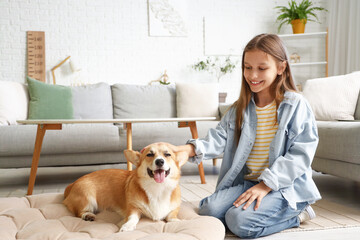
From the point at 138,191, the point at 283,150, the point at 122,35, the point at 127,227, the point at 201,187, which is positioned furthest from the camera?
the point at 122,35

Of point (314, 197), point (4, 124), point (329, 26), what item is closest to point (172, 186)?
point (314, 197)

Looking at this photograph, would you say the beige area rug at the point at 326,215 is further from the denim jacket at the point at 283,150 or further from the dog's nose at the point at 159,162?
the dog's nose at the point at 159,162

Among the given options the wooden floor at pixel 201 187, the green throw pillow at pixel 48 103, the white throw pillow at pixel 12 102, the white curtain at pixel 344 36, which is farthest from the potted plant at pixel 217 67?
the white throw pillow at pixel 12 102

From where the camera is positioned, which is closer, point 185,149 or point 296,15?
point 185,149

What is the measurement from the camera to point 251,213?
1.42 m

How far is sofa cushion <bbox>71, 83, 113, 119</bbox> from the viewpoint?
3.53m

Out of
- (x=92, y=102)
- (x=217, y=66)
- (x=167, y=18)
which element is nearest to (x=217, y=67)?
(x=217, y=66)

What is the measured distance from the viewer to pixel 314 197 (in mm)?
1483

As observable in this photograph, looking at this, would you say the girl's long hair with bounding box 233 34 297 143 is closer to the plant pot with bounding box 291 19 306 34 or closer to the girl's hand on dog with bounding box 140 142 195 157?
the girl's hand on dog with bounding box 140 142 195 157

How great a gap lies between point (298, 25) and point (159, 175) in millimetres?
4373

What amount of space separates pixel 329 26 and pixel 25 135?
461 centimetres

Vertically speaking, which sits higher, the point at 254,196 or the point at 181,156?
the point at 181,156

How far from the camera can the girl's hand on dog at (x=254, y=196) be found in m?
1.43

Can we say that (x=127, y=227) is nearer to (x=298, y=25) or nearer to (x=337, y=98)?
(x=337, y=98)
